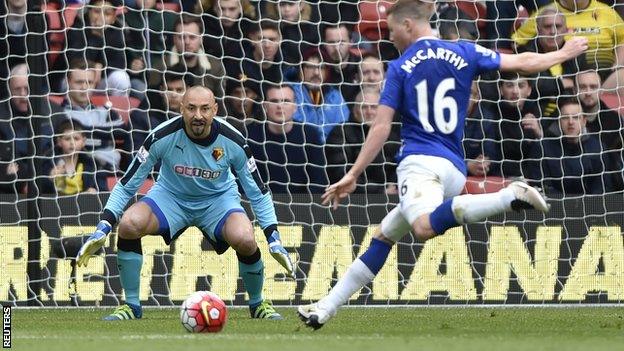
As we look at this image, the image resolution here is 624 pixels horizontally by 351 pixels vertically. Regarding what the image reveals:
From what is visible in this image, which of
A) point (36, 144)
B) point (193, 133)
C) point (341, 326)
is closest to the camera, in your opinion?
point (341, 326)

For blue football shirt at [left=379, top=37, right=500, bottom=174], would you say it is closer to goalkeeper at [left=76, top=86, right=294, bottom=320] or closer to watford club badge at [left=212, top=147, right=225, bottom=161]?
goalkeeper at [left=76, top=86, right=294, bottom=320]

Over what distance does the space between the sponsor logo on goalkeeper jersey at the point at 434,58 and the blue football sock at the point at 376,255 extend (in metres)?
0.99

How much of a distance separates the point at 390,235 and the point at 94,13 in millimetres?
5081

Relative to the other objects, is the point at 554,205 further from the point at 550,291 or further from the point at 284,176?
the point at 284,176

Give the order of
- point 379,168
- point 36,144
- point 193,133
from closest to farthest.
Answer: point 193,133, point 36,144, point 379,168

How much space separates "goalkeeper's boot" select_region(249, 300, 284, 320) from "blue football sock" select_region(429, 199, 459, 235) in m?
2.57

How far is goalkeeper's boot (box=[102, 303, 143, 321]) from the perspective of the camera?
9414 millimetres

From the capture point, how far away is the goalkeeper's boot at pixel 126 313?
9414mm

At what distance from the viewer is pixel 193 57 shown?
12.1m

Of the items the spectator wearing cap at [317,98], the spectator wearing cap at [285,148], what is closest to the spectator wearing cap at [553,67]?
the spectator wearing cap at [317,98]

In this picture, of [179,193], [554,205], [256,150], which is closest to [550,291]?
[554,205]

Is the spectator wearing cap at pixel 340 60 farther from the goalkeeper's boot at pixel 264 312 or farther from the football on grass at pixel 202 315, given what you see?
the football on grass at pixel 202 315

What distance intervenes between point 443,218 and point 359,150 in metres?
4.85

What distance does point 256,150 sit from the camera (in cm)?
1216
